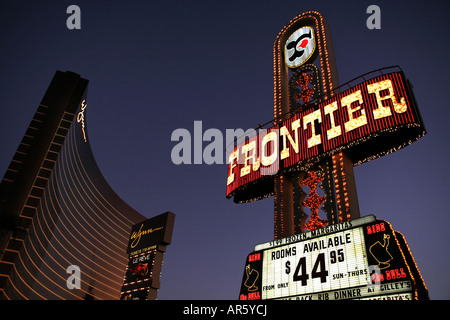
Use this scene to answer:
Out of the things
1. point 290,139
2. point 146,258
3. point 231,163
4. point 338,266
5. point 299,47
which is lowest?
point 338,266

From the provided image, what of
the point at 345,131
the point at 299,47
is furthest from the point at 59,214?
the point at 345,131

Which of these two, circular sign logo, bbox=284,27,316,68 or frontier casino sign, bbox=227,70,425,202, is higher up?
circular sign logo, bbox=284,27,316,68

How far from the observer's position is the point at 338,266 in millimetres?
10836

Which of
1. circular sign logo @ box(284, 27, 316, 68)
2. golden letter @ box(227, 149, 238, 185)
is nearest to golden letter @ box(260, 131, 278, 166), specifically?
golden letter @ box(227, 149, 238, 185)

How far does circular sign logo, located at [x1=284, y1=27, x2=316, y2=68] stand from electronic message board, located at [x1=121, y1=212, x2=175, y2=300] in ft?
59.5

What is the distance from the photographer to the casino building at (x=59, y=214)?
225ft

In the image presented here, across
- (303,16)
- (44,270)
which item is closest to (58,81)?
(44,270)

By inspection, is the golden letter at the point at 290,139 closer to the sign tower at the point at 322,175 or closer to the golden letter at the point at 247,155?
the sign tower at the point at 322,175

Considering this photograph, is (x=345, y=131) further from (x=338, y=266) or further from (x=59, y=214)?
(x=59, y=214)

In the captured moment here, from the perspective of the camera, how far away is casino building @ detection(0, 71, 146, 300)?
68.4m

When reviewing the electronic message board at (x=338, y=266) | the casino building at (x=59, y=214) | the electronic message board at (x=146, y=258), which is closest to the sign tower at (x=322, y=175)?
the electronic message board at (x=338, y=266)

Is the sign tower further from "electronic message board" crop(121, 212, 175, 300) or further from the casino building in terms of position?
the casino building

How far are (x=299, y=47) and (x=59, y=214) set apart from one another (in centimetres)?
9897

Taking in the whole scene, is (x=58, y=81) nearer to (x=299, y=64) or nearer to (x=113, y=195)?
(x=113, y=195)
